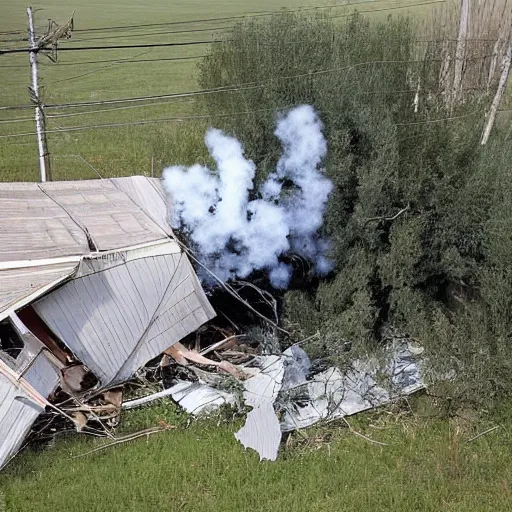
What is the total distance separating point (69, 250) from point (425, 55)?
880 cm

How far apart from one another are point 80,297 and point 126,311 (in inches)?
26.0

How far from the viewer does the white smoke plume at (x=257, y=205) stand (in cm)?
966

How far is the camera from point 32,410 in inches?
294

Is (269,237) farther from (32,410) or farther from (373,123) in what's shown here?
(32,410)

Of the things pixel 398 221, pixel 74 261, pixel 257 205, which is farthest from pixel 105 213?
pixel 398 221

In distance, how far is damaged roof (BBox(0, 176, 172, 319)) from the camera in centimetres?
802

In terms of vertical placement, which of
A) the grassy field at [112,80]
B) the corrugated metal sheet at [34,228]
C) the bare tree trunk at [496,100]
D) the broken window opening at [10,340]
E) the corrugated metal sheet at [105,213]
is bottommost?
the grassy field at [112,80]

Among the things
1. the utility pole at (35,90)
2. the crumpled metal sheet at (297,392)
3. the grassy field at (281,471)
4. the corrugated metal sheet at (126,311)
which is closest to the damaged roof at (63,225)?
the corrugated metal sheet at (126,311)

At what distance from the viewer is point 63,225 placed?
916 cm

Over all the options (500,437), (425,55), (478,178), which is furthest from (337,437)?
(425,55)

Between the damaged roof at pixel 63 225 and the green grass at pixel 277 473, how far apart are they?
6.32 feet

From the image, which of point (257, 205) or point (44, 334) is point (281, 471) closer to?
point (44, 334)

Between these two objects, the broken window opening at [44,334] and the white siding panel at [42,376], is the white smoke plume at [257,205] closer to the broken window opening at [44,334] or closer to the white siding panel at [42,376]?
the broken window opening at [44,334]

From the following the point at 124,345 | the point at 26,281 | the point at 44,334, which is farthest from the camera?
the point at 124,345
